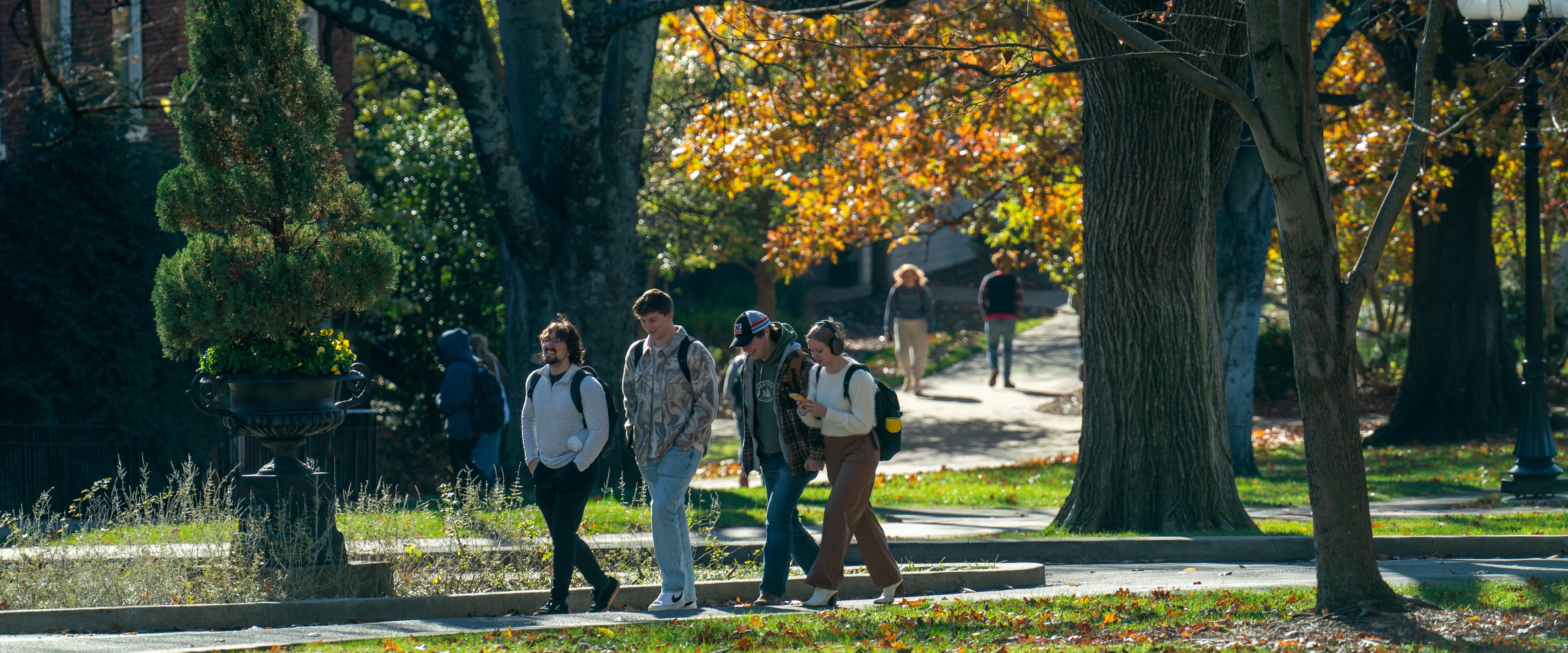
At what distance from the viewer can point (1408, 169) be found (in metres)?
6.80

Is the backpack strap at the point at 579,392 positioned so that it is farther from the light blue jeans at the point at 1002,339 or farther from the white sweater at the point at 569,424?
the light blue jeans at the point at 1002,339

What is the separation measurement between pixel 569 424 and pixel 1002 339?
17877 mm

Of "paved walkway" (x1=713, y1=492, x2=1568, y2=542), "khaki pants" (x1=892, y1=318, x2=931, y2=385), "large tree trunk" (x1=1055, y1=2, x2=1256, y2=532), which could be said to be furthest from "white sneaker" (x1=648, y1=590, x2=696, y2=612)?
"khaki pants" (x1=892, y1=318, x2=931, y2=385)

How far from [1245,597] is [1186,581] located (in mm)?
1382

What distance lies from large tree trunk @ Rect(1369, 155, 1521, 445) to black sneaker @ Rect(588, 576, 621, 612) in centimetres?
1358

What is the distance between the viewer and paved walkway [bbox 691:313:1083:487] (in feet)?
59.2

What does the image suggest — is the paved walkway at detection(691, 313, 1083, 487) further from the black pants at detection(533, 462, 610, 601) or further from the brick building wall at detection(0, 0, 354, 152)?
the brick building wall at detection(0, 0, 354, 152)

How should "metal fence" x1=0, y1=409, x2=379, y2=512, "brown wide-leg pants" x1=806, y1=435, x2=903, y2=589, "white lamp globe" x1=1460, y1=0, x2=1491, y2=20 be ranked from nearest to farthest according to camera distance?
"brown wide-leg pants" x1=806, y1=435, x2=903, y2=589 < "white lamp globe" x1=1460, y1=0, x2=1491, y2=20 < "metal fence" x1=0, y1=409, x2=379, y2=512

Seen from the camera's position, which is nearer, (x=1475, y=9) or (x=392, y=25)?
(x=1475, y=9)

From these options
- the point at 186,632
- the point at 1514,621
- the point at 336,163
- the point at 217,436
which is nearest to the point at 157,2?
the point at 217,436

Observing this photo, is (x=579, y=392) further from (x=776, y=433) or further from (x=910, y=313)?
(x=910, y=313)

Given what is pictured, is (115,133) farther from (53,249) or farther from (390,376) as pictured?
(390,376)

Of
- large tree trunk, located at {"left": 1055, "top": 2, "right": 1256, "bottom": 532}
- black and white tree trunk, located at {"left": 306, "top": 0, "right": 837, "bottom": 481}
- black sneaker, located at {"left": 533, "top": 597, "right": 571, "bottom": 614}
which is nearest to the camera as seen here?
black sneaker, located at {"left": 533, "top": 597, "right": 571, "bottom": 614}

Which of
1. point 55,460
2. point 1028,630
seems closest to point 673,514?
point 1028,630
